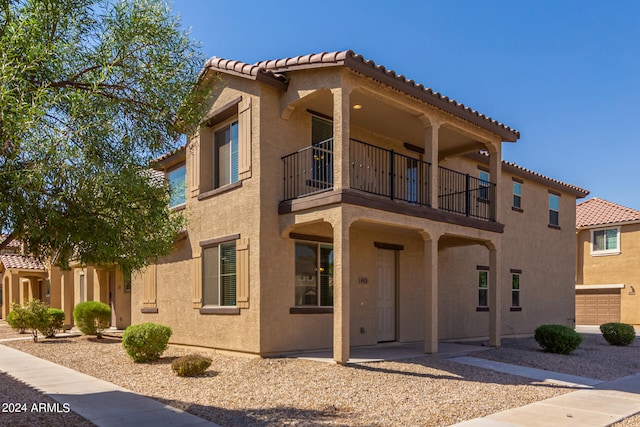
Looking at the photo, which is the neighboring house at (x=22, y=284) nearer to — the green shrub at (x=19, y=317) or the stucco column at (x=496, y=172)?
the green shrub at (x=19, y=317)

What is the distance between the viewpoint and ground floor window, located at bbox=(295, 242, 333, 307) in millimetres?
12617

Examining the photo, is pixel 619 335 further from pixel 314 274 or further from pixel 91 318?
pixel 91 318

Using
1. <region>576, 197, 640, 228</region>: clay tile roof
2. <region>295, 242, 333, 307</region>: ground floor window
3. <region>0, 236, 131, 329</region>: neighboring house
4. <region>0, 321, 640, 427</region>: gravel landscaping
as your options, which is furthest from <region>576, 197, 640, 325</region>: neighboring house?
<region>0, 236, 131, 329</region>: neighboring house

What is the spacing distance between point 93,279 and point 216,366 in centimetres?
1348

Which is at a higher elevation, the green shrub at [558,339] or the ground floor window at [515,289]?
the ground floor window at [515,289]

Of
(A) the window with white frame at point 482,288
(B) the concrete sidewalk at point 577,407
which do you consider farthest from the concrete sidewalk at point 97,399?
(A) the window with white frame at point 482,288

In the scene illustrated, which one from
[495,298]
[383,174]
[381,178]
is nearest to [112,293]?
[381,178]

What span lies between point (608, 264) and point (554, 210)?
9291 mm

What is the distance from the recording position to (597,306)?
2923 cm

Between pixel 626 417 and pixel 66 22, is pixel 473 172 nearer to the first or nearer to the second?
pixel 626 417

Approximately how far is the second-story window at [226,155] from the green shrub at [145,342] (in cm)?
415

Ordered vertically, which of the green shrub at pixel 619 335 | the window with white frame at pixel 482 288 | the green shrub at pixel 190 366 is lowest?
the green shrub at pixel 619 335

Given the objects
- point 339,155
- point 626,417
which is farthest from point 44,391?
point 626,417

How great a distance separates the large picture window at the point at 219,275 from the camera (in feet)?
42.5
